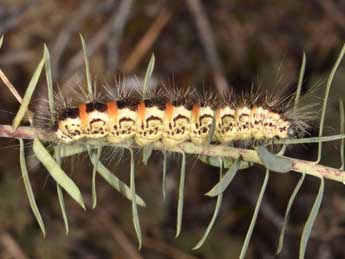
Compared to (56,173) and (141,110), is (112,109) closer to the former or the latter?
(141,110)

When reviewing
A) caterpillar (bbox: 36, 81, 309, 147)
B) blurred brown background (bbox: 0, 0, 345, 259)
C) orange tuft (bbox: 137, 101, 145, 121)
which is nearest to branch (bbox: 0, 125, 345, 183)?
caterpillar (bbox: 36, 81, 309, 147)

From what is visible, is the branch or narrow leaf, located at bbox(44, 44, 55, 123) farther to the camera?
the branch

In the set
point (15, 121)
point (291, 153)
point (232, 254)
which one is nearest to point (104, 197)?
point (232, 254)

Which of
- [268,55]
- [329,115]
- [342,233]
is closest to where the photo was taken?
[342,233]

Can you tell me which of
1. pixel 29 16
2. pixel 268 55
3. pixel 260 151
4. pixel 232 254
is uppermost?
pixel 29 16

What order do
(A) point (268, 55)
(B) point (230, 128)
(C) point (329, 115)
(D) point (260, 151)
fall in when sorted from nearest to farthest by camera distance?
(D) point (260, 151) → (B) point (230, 128) → (C) point (329, 115) → (A) point (268, 55)

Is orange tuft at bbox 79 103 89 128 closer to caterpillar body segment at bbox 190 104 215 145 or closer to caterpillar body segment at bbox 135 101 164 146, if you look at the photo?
caterpillar body segment at bbox 135 101 164 146

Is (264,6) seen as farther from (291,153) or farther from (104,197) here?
(104,197)

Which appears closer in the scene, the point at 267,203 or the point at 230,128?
the point at 230,128
